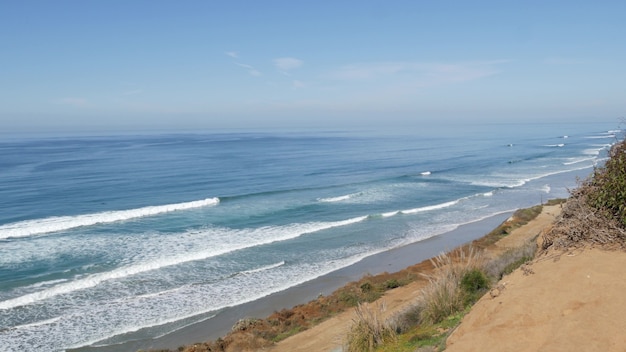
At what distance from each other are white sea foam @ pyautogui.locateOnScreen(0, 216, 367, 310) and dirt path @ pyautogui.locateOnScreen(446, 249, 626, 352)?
53.1ft

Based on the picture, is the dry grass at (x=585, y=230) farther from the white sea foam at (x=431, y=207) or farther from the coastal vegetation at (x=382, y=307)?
the white sea foam at (x=431, y=207)

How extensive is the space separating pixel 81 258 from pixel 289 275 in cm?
985

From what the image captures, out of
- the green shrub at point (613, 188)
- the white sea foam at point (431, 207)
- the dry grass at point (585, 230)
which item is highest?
the green shrub at point (613, 188)

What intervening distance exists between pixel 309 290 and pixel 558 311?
13229mm

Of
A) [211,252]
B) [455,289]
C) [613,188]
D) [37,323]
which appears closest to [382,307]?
[455,289]

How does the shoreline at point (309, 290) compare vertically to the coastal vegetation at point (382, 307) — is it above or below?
below

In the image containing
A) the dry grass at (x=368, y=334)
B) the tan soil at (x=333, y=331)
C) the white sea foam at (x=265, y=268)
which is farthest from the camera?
the white sea foam at (x=265, y=268)

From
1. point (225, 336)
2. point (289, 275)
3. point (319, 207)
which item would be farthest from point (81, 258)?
point (319, 207)

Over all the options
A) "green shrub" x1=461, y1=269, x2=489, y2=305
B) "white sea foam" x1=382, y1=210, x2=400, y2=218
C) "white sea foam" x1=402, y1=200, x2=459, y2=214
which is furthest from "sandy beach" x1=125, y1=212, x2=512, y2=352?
"white sea foam" x1=402, y1=200, x2=459, y2=214

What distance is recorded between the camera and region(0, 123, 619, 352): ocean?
17219 mm

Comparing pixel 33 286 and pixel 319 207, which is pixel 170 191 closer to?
pixel 319 207

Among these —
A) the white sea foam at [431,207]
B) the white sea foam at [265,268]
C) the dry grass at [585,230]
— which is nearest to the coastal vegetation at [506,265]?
the dry grass at [585,230]

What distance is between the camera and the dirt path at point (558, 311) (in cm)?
612

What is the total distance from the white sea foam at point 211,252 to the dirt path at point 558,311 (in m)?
16.2
